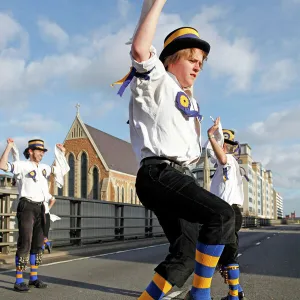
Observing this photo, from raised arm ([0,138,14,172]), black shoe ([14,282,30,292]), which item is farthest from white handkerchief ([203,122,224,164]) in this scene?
black shoe ([14,282,30,292])

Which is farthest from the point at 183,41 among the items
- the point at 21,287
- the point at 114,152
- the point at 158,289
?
the point at 114,152

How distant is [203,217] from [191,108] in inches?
31.8

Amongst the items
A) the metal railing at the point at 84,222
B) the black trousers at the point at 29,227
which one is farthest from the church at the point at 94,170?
the black trousers at the point at 29,227

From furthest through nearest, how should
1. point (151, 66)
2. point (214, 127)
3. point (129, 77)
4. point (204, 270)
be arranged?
point (214, 127) < point (129, 77) < point (151, 66) < point (204, 270)

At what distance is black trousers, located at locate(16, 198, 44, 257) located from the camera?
20.6 feet

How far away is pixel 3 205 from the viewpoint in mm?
10297

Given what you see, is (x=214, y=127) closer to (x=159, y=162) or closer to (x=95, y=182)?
(x=159, y=162)

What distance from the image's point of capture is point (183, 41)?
298 cm

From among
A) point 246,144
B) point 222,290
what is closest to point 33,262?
point 222,290

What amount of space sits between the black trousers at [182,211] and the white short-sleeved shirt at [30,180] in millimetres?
4094

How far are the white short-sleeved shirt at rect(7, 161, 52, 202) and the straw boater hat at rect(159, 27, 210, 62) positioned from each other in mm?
4025

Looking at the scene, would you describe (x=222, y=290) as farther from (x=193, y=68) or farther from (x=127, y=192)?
(x=127, y=192)

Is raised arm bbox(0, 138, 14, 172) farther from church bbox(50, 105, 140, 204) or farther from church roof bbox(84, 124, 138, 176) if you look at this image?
church roof bbox(84, 124, 138, 176)

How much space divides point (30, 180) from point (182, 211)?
442cm
